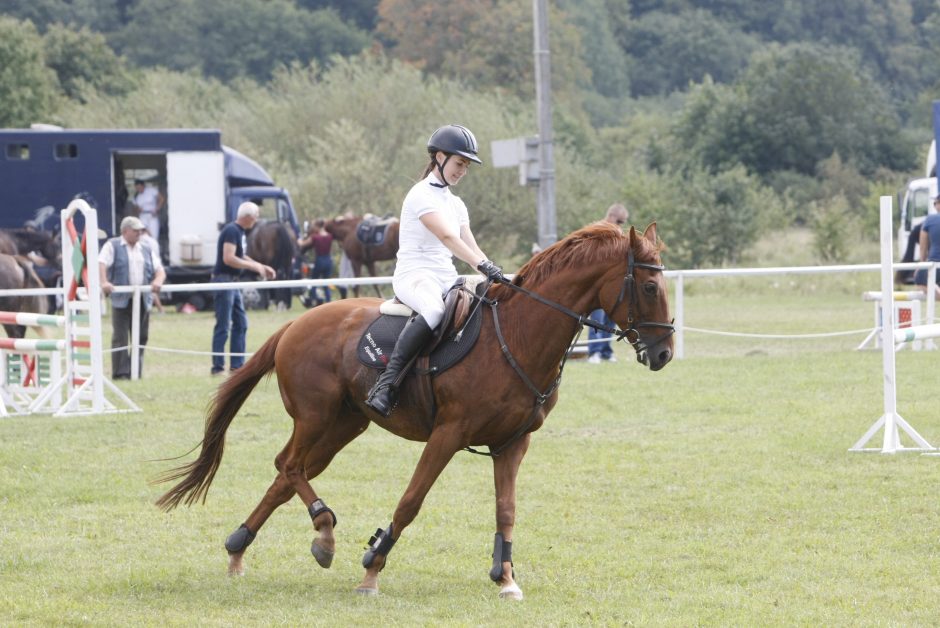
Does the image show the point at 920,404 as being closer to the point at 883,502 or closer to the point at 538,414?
the point at 883,502

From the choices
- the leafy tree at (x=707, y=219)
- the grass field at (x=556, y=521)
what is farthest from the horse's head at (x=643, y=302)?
the leafy tree at (x=707, y=219)

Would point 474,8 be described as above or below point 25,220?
above

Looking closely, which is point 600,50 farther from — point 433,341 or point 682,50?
point 433,341

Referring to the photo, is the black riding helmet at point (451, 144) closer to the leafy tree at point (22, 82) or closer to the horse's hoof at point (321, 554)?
the horse's hoof at point (321, 554)

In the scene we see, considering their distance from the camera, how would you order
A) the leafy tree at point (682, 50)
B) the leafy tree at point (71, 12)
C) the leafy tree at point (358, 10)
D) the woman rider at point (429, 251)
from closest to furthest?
the woman rider at point (429, 251) < the leafy tree at point (71, 12) < the leafy tree at point (358, 10) < the leafy tree at point (682, 50)

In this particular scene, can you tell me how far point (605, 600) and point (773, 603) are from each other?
0.81 meters

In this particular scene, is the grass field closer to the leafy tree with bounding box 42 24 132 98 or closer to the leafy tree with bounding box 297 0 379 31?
the leafy tree with bounding box 42 24 132 98

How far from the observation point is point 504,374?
712 centimetres

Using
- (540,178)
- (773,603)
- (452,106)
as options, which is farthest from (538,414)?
(452,106)

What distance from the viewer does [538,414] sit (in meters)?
7.29

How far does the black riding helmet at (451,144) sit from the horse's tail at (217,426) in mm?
1446

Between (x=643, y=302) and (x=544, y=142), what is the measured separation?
44.2 feet

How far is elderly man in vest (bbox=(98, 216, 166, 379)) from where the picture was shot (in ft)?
53.7

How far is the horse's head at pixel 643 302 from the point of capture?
278 inches
